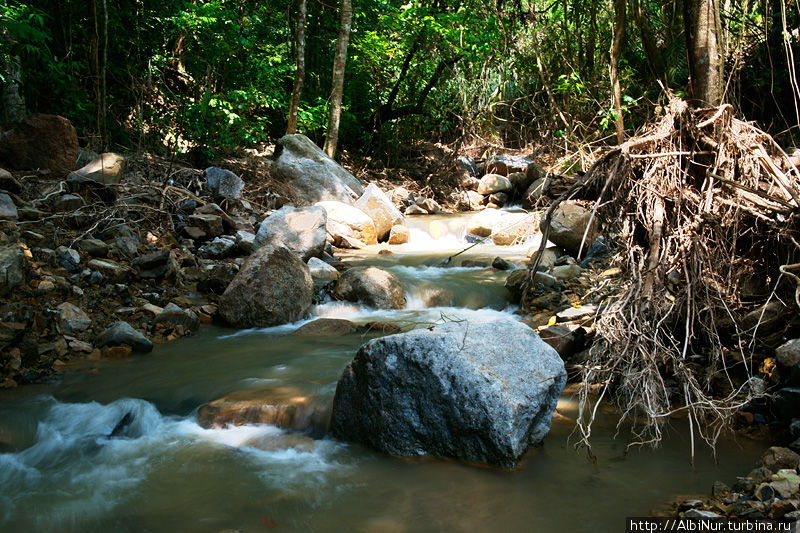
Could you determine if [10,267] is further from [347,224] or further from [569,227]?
[569,227]

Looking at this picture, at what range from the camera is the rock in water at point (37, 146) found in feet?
24.6

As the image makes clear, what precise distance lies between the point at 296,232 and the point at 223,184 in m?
2.47

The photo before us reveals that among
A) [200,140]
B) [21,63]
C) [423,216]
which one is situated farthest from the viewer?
[423,216]

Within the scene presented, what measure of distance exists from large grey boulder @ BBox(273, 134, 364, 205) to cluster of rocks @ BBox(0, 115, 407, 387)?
187 centimetres

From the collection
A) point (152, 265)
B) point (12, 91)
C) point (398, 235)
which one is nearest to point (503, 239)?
point (398, 235)

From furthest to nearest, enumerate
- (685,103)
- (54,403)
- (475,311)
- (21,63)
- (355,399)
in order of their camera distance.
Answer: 1. (21,63)
2. (475,311)
3. (54,403)
4. (685,103)
5. (355,399)

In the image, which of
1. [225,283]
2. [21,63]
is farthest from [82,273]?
[21,63]

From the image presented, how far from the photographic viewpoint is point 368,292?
6566 millimetres

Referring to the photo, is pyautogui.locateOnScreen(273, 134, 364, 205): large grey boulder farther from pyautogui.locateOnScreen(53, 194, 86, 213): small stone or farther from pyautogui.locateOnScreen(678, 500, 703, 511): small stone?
pyautogui.locateOnScreen(678, 500, 703, 511): small stone

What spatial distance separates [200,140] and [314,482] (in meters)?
9.12

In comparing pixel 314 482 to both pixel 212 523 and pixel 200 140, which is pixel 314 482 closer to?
pixel 212 523

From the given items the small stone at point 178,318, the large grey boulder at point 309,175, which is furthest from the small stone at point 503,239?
the small stone at point 178,318

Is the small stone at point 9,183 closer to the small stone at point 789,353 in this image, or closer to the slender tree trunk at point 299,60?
the slender tree trunk at point 299,60

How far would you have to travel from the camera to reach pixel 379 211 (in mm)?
10734
